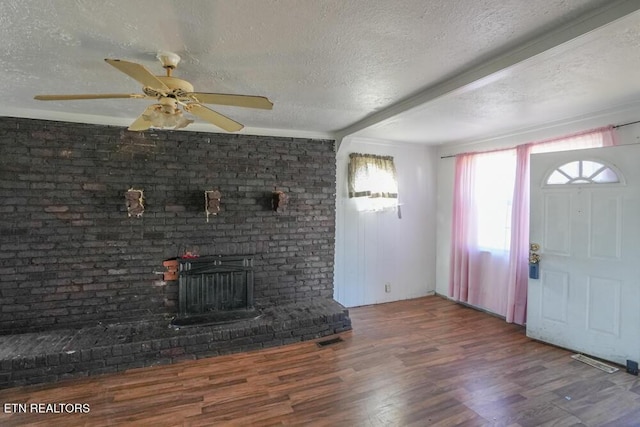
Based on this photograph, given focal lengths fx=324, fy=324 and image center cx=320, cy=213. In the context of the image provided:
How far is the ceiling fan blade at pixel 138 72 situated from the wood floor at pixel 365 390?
84.3 inches

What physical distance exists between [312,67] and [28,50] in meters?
1.67

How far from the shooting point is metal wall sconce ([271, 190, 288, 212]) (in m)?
3.87

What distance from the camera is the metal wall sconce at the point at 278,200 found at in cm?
387

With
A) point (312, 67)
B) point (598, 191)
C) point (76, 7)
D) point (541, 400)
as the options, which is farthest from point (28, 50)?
point (598, 191)

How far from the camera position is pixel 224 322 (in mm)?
3398

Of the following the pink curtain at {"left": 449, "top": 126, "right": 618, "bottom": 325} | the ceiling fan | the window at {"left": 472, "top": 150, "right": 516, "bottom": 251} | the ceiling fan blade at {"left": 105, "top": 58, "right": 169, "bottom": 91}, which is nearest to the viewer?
the ceiling fan blade at {"left": 105, "top": 58, "right": 169, "bottom": 91}

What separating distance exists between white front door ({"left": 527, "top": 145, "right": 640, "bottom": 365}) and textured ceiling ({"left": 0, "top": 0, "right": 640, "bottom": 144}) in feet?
1.94

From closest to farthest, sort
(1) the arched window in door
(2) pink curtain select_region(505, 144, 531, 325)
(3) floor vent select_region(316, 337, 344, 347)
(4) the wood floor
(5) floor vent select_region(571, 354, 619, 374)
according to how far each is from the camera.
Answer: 1. (4) the wood floor
2. (5) floor vent select_region(571, 354, 619, 374)
3. (1) the arched window in door
4. (3) floor vent select_region(316, 337, 344, 347)
5. (2) pink curtain select_region(505, 144, 531, 325)

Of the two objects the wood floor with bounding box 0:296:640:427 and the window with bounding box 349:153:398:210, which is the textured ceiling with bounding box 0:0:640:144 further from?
the wood floor with bounding box 0:296:640:427

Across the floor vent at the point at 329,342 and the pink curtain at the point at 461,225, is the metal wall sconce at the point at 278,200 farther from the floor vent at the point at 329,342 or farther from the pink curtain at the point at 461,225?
the pink curtain at the point at 461,225

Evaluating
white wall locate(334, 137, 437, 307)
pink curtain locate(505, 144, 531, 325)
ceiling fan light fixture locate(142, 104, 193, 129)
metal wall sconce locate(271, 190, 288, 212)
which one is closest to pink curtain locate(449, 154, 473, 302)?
white wall locate(334, 137, 437, 307)

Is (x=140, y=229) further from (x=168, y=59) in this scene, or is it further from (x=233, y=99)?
(x=233, y=99)

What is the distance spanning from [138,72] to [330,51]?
104 cm
